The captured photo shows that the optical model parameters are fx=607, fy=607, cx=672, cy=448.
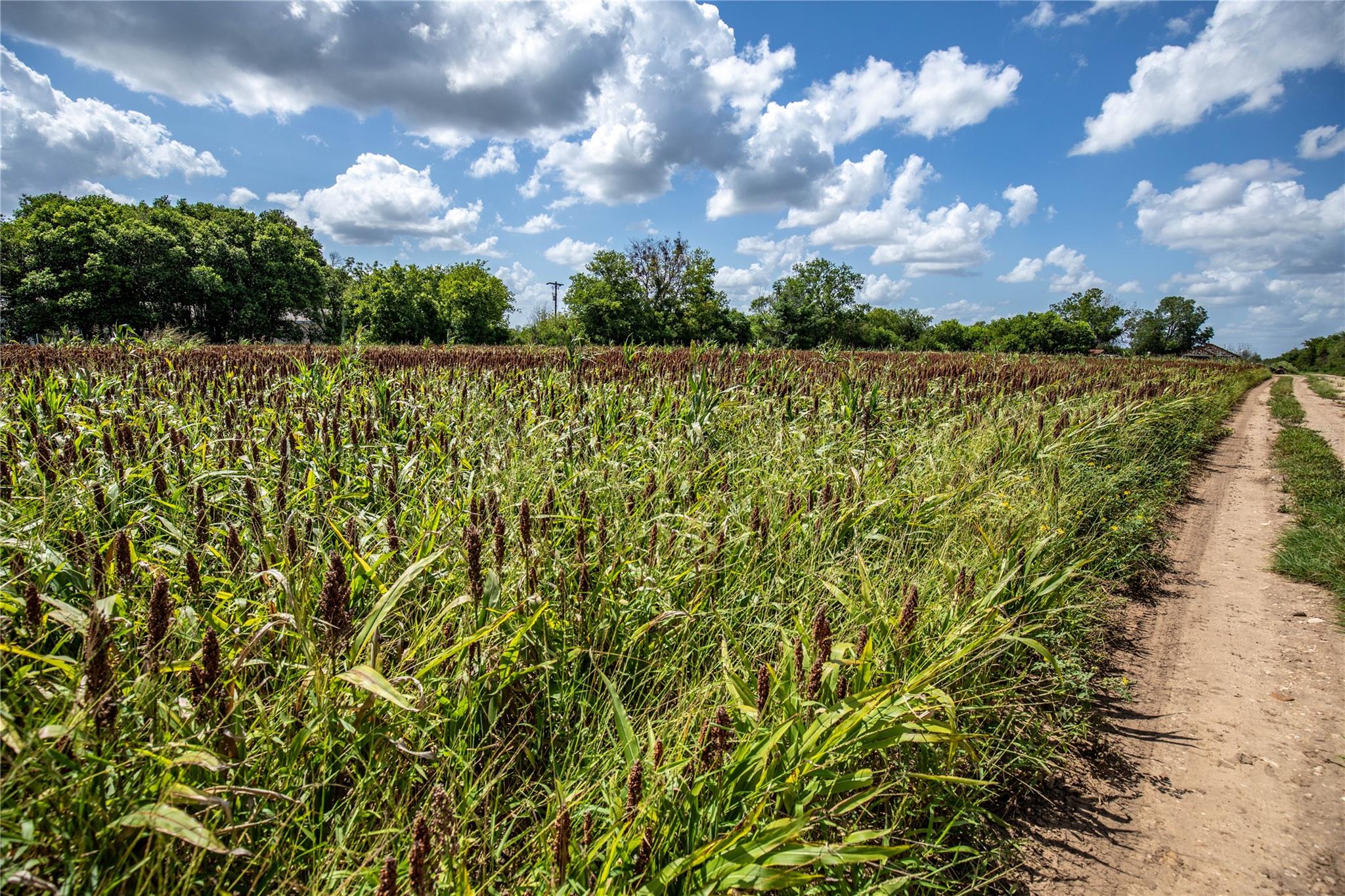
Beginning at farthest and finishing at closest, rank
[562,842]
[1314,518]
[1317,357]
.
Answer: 1. [1317,357]
2. [1314,518]
3. [562,842]

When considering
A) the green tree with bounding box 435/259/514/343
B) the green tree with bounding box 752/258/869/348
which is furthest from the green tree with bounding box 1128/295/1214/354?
the green tree with bounding box 435/259/514/343

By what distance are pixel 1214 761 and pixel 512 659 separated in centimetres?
312

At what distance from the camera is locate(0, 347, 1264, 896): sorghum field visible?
1422 mm

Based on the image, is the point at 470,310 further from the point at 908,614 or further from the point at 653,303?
the point at 908,614

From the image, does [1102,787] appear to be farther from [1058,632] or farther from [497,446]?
[497,446]

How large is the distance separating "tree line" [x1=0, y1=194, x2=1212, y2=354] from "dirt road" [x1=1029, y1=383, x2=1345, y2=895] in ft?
65.0

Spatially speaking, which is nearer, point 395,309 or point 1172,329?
point 395,309

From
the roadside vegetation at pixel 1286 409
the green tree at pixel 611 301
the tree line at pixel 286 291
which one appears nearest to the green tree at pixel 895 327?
the tree line at pixel 286 291

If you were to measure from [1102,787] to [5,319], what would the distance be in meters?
52.7

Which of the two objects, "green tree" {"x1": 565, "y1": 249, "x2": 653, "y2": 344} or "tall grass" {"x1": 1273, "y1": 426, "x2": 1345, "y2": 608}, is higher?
"green tree" {"x1": 565, "y1": 249, "x2": 653, "y2": 344}

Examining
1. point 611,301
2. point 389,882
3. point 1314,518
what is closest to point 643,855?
point 389,882

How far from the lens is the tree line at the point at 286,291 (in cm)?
3641

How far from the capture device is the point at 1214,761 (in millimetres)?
2719

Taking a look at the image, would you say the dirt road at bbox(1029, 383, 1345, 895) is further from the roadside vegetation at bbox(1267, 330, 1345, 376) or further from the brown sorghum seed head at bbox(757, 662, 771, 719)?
the roadside vegetation at bbox(1267, 330, 1345, 376)
